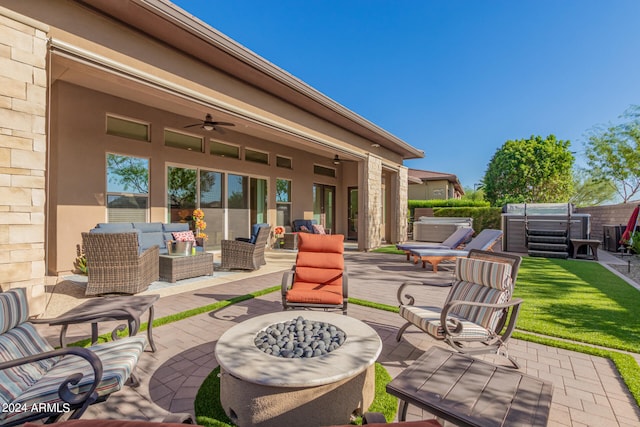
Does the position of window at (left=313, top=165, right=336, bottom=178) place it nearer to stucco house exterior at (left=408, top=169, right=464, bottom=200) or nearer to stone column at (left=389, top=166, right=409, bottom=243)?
stone column at (left=389, top=166, right=409, bottom=243)

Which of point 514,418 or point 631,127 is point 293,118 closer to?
point 514,418

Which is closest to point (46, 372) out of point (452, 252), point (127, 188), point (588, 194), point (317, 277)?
point (317, 277)

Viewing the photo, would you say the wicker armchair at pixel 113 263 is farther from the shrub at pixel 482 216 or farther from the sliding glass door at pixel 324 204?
the shrub at pixel 482 216

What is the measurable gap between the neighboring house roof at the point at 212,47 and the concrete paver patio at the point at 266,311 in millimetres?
4109

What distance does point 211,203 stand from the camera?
30.7 ft

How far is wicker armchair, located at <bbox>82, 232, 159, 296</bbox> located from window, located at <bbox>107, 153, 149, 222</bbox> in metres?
2.75

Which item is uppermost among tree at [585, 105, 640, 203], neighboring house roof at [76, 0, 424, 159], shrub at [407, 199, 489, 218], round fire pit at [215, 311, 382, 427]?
tree at [585, 105, 640, 203]

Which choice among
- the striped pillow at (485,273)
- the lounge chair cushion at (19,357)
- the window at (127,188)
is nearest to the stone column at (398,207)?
the window at (127,188)

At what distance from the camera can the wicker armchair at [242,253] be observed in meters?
6.89

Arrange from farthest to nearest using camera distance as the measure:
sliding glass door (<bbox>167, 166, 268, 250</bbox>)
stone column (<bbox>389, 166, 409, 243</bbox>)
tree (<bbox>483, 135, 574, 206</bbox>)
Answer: tree (<bbox>483, 135, 574, 206</bbox>) → stone column (<bbox>389, 166, 409, 243</bbox>) → sliding glass door (<bbox>167, 166, 268, 250</bbox>)

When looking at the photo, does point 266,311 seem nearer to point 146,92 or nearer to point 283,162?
point 146,92

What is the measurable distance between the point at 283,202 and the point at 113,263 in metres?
7.31

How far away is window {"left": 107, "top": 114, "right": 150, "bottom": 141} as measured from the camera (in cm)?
709

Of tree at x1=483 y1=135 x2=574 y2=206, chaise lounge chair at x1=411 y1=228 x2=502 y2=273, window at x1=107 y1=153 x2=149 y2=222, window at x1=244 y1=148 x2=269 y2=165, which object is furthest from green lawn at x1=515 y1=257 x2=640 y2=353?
tree at x1=483 y1=135 x2=574 y2=206
